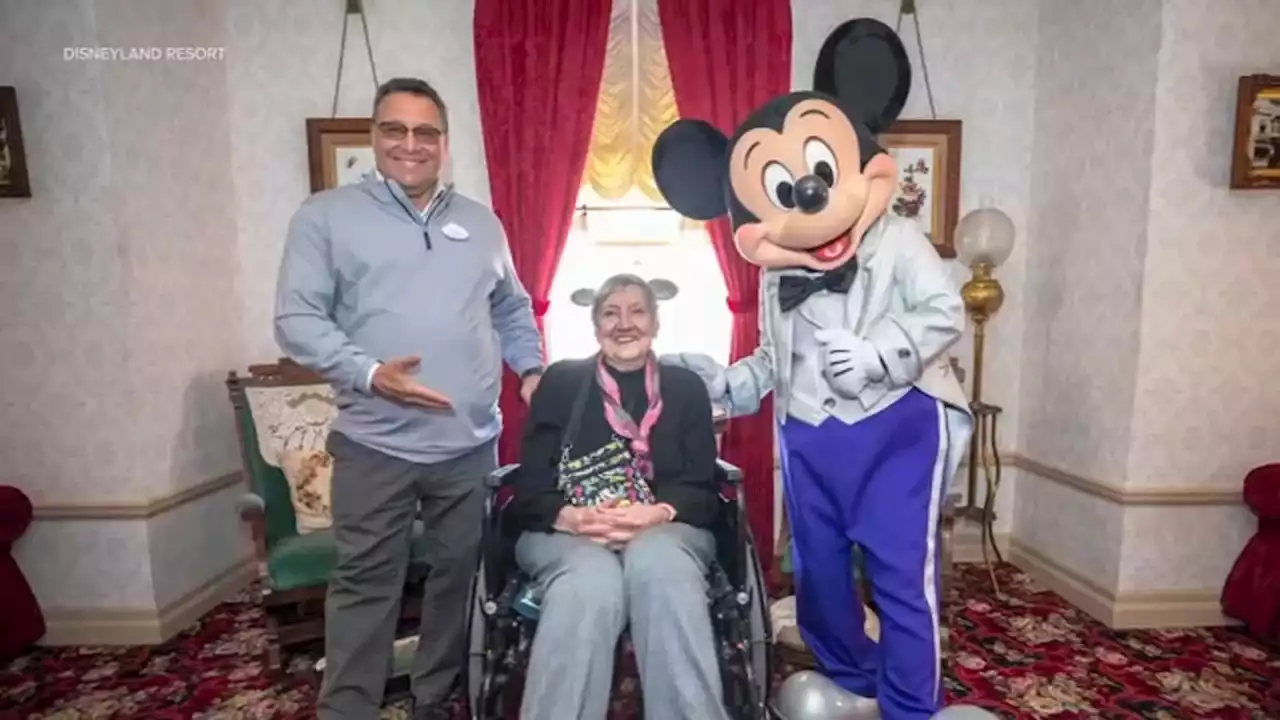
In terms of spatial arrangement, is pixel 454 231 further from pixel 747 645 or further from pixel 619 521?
pixel 747 645

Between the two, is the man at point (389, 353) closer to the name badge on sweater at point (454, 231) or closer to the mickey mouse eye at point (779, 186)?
the name badge on sweater at point (454, 231)

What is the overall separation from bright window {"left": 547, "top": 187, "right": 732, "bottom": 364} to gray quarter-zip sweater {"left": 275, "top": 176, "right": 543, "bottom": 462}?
108 centimetres

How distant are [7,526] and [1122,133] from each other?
336cm

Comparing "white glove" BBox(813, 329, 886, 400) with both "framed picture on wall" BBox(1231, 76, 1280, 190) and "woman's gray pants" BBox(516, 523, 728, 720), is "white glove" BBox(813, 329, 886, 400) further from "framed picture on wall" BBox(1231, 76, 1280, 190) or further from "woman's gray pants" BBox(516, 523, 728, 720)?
"framed picture on wall" BBox(1231, 76, 1280, 190)

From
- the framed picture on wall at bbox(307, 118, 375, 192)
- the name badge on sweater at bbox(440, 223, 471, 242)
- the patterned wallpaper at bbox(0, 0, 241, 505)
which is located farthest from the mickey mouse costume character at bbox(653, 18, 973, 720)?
the patterned wallpaper at bbox(0, 0, 241, 505)

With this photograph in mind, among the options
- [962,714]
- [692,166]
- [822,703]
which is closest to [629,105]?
[692,166]

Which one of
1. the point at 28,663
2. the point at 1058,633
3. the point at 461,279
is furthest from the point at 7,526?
the point at 1058,633

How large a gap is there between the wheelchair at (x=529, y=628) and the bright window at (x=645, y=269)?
122 centimetres

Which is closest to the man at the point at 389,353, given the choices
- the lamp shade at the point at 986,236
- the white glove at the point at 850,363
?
the white glove at the point at 850,363

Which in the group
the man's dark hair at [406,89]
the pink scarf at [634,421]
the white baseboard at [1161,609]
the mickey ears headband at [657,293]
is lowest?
the white baseboard at [1161,609]

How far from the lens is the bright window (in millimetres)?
2865

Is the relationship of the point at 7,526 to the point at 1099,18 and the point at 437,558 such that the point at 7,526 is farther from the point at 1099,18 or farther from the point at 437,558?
the point at 1099,18

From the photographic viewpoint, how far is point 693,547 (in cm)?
171

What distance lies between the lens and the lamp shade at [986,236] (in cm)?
255
